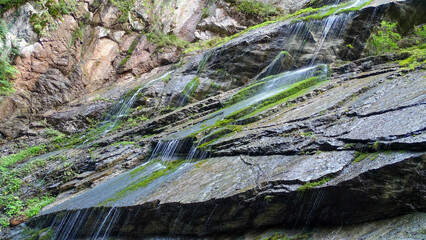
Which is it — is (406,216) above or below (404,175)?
below

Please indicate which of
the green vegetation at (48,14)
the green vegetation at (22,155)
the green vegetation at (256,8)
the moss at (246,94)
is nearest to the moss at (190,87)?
the moss at (246,94)

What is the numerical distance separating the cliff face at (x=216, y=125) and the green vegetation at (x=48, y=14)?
0.34 m

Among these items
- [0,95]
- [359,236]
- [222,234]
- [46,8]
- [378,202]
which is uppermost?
[46,8]

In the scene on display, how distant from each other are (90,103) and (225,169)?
11696 millimetres

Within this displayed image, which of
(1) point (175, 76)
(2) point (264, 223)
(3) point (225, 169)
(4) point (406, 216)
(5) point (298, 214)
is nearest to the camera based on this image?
(4) point (406, 216)

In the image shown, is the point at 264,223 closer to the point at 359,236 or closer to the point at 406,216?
the point at 359,236

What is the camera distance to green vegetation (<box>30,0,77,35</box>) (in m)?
15.2

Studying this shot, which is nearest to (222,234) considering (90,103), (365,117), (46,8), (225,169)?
(225,169)

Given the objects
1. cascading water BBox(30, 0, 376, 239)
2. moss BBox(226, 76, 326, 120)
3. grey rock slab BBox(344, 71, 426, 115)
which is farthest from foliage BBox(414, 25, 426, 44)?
grey rock slab BBox(344, 71, 426, 115)

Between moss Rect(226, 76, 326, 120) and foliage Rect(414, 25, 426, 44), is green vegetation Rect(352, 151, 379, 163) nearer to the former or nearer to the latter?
moss Rect(226, 76, 326, 120)

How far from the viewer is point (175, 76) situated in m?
13.4

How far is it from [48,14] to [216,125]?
14.4 metres

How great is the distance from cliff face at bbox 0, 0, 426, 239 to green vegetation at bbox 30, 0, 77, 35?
13.2 inches

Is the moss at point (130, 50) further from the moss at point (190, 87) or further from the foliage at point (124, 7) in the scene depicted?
the moss at point (190, 87)
